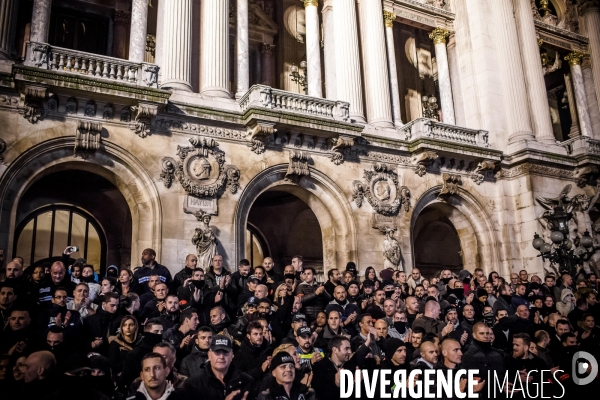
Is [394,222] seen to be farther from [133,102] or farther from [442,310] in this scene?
[133,102]

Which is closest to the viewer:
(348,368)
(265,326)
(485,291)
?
(348,368)

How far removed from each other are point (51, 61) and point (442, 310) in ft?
40.9

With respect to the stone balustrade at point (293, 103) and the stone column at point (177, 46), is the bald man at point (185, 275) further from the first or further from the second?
the stone column at point (177, 46)

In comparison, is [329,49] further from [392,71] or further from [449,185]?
[449,185]

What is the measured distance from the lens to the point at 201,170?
17.1 meters

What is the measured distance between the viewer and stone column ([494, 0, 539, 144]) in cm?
2444

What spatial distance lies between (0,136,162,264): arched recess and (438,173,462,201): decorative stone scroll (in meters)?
11.7

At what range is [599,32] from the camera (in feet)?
98.6

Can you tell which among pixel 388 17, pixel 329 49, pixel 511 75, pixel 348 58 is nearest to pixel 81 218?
pixel 329 49

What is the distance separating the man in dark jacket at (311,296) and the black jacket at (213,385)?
173 inches

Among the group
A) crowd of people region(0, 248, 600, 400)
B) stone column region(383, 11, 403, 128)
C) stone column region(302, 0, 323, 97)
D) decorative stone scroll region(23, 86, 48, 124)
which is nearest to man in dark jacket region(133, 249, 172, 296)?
crowd of people region(0, 248, 600, 400)

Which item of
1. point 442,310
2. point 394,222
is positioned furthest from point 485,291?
point 394,222

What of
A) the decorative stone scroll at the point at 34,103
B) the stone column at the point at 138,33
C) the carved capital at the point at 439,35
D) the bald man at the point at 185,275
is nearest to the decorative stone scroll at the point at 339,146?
the stone column at the point at 138,33

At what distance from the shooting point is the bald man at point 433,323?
33.1ft
